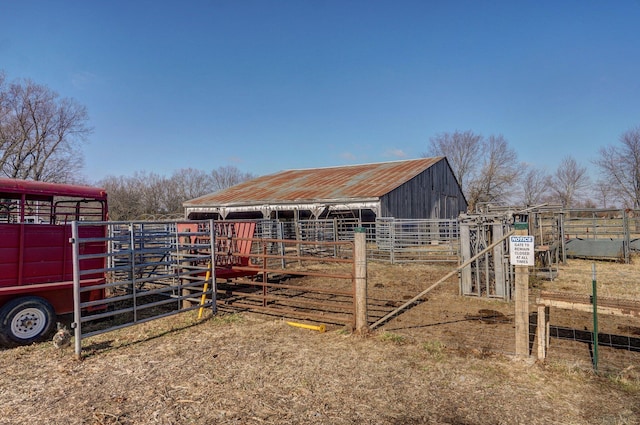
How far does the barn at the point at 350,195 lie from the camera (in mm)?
21695

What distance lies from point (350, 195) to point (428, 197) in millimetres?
8174

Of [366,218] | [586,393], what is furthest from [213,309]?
[366,218]

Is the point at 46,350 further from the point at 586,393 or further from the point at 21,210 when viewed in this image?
the point at 586,393

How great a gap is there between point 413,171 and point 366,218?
441 centimetres

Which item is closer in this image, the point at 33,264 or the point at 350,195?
the point at 33,264

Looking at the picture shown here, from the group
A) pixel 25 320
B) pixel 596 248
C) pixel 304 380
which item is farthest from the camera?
pixel 596 248

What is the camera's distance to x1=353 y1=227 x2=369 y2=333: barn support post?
19.6 ft

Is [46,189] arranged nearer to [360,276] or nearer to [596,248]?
[360,276]

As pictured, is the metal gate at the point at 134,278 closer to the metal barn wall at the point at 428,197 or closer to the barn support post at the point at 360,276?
the barn support post at the point at 360,276

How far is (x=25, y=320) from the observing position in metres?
5.88

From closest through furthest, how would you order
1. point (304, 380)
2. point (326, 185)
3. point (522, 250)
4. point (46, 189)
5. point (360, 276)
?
point (304, 380) → point (522, 250) → point (360, 276) → point (46, 189) → point (326, 185)

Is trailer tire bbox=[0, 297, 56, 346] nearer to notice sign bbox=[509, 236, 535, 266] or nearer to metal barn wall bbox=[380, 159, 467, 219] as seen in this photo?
notice sign bbox=[509, 236, 535, 266]

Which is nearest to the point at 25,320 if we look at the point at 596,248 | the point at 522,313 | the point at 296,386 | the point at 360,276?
the point at 296,386

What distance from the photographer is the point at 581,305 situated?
196 inches
